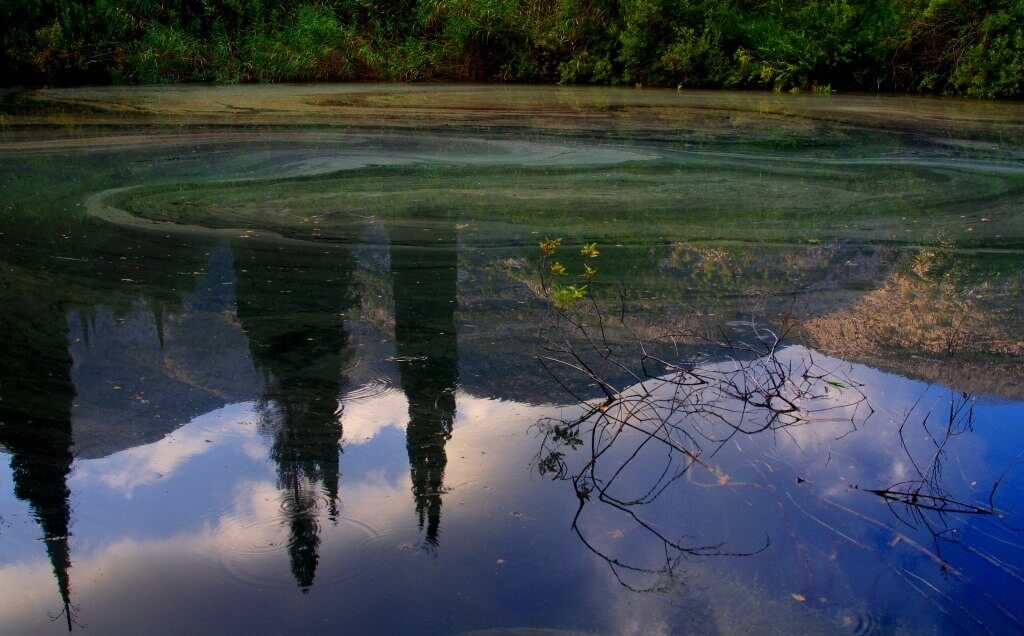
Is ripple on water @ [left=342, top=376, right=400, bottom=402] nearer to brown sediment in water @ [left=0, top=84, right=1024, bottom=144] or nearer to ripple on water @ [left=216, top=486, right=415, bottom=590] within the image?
ripple on water @ [left=216, top=486, right=415, bottom=590]

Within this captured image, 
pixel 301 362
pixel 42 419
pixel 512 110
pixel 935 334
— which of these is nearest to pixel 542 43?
pixel 512 110

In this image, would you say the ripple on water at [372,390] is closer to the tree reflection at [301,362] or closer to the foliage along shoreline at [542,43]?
the tree reflection at [301,362]

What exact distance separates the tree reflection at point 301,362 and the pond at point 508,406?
0.01m

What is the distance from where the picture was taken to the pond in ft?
5.60

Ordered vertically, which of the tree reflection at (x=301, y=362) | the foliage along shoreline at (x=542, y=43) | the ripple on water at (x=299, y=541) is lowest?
the foliage along shoreline at (x=542, y=43)

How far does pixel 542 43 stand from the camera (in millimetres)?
11914

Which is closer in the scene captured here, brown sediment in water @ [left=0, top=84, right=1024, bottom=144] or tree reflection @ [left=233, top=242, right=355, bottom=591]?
tree reflection @ [left=233, top=242, right=355, bottom=591]

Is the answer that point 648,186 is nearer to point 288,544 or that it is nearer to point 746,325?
point 746,325

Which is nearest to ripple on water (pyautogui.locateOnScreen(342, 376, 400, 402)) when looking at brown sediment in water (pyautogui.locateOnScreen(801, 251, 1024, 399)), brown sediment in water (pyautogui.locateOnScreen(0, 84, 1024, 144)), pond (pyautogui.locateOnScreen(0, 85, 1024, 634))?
pond (pyautogui.locateOnScreen(0, 85, 1024, 634))

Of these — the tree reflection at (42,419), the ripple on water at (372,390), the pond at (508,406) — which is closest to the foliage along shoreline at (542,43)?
the pond at (508,406)

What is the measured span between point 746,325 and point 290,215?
8.36 feet

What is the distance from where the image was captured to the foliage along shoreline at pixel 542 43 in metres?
10.9

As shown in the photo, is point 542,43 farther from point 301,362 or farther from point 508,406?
point 508,406

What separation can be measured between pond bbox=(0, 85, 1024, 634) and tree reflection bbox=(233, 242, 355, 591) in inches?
0.5
